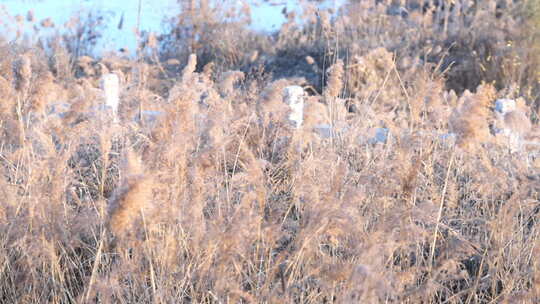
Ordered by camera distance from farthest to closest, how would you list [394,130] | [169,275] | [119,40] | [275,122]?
[119,40] < [275,122] < [394,130] < [169,275]

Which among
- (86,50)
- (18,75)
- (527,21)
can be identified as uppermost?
(18,75)

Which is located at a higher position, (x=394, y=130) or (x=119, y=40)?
(x=394, y=130)

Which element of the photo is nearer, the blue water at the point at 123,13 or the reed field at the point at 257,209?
the reed field at the point at 257,209

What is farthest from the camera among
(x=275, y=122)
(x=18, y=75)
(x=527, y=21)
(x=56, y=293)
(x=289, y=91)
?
(x=527, y=21)

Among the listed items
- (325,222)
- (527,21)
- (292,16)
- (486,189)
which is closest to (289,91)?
(486,189)

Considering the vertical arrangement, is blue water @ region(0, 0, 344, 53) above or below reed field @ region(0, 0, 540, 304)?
below

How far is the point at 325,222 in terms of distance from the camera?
188 cm

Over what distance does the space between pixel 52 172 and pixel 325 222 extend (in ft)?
3.47

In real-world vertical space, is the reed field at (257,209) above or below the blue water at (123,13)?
above

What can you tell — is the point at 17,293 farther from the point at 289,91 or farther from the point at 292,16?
the point at 292,16

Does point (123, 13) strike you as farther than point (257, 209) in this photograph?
Yes

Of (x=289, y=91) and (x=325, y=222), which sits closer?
(x=325, y=222)

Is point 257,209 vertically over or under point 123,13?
over

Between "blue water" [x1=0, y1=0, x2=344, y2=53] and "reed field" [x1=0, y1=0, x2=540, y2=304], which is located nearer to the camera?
"reed field" [x1=0, y1=0, x2=540, y2=304]
